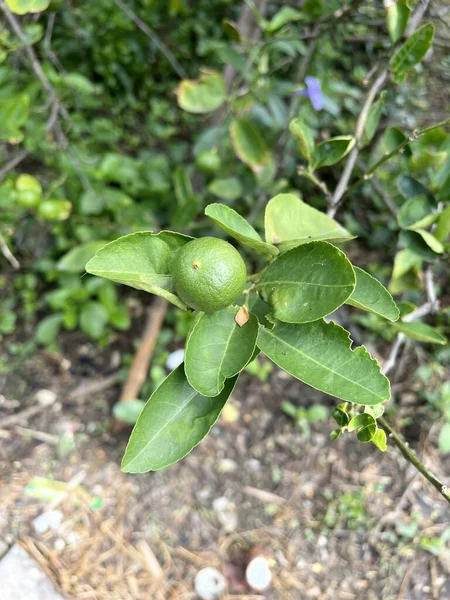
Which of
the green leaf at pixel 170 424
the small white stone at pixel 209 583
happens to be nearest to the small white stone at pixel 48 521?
the small white stone at pixel 209 583

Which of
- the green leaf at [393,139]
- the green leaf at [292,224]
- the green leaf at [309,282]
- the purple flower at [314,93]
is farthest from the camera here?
the purple flower at [314,93]

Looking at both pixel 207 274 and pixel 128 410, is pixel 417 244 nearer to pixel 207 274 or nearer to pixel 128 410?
pixel 207 274

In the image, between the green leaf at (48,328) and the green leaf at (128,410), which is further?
the green leaf at (48,328)

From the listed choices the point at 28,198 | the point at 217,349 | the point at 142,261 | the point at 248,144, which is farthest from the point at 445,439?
the point at 28,198

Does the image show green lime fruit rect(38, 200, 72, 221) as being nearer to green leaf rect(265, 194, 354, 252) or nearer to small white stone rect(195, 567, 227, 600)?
green leaf rect(265, 194, 354, 252)

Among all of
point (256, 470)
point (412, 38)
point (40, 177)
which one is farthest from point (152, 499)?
point (412, 38)

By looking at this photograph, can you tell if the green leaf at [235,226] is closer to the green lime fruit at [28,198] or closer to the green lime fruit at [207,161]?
the green lime fruit at [207,161]

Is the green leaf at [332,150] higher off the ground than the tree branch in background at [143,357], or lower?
higher
